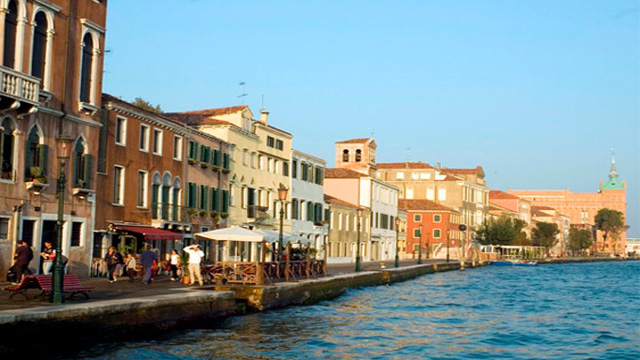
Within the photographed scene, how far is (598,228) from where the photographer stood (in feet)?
655

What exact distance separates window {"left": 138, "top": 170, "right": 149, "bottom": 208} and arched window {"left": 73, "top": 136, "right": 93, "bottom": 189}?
524cm

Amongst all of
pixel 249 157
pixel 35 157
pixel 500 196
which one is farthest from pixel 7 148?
pixel 500 196

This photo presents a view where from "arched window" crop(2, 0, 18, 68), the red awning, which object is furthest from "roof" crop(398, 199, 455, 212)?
"arched window" crop(2, 0, 18, 68)

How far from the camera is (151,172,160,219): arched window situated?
131ft

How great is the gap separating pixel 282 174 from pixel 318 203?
26.2ft

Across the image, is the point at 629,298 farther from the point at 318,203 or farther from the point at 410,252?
the point at 410,252

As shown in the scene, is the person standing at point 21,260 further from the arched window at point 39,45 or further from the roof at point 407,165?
the roof at point 407,165

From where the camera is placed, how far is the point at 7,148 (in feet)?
93.1

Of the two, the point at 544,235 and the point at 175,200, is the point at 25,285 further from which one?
the point at 544,235

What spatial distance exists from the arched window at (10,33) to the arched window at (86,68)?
4.43m

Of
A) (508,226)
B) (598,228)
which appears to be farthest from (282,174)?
(598,228)

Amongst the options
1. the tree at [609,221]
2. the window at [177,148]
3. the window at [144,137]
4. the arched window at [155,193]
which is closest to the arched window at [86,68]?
the window at [144,137]

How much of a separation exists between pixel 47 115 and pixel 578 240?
154 m

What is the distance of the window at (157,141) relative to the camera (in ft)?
133
